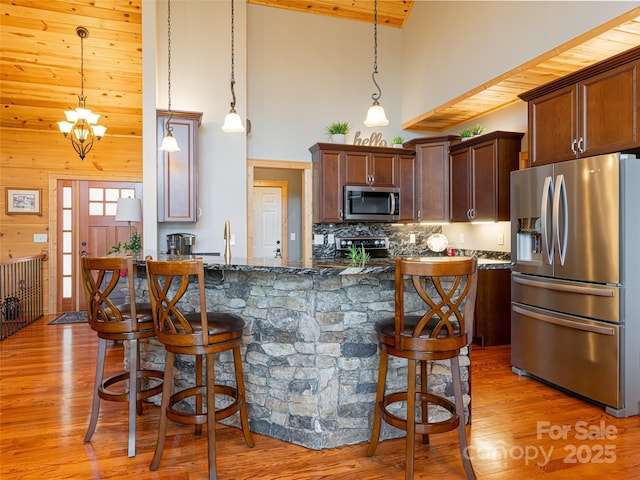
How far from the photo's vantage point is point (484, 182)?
4574 mm

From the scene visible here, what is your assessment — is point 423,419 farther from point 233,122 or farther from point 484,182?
point 484,182

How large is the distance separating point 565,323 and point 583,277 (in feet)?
1.21

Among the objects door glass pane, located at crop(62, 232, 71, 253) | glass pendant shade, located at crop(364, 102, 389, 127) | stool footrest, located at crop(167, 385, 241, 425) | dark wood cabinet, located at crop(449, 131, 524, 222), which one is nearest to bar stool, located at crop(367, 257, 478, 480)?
stool footrest, located at crop(167, 385, 241, 425)

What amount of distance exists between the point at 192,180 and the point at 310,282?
2.57 m

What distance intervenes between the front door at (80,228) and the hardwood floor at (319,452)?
3.36 m

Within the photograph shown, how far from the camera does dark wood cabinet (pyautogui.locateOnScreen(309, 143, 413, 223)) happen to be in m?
5.04

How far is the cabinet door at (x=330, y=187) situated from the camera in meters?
5.03

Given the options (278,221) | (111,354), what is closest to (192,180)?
(111,354)

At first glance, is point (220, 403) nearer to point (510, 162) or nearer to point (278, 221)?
point (510, 162)

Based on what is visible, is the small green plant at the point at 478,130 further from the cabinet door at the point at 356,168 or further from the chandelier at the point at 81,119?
the chandelier at the point at 81,119

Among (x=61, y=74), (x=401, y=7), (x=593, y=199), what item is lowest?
(x=593, y=199)

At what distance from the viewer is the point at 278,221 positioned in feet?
24.0

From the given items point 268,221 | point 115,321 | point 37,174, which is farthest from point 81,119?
point 115,321

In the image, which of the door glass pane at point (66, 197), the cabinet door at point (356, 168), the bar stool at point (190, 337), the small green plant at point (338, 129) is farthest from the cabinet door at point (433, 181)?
the door glass pane at point (66, 197)
